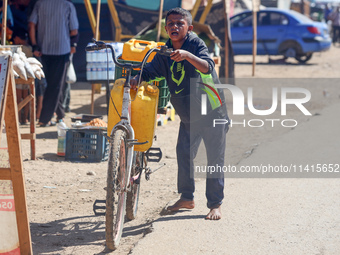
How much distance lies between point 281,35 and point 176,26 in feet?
55.1

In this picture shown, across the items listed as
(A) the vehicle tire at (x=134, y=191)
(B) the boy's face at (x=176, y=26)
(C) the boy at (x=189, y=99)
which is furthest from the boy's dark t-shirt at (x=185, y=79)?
(A) the vehicle tire at (x=134, y=191)

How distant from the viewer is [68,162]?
764 centimetres

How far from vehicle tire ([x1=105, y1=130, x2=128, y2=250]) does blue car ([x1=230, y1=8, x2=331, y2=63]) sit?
56.1ft

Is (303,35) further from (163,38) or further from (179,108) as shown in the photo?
(179,108)

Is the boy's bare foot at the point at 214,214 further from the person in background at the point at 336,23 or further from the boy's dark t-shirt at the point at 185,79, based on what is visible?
the person in background at the point at 336,23

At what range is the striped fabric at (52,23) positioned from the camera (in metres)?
9.48

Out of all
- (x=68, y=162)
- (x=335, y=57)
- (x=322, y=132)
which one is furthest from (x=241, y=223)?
(x=335, y=57)

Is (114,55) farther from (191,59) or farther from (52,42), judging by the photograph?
(52,42)

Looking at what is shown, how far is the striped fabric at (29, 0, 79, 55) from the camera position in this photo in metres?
9.48

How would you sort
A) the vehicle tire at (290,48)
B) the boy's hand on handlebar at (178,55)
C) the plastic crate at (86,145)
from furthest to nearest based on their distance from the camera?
the vehicle tire at (290,48) < the plastic crate at (86,145) < the boy's hand on handlebar at (178,55)

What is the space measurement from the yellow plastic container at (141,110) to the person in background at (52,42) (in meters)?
4.93

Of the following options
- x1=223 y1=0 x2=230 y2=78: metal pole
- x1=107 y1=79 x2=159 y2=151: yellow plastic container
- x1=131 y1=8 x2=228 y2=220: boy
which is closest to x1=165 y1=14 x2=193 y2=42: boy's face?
x1=131 y1=8 x2=228 y2=220: boy

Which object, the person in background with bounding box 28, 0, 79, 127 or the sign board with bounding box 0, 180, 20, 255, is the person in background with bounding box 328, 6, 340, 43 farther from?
the sign board with bounding box 0, 180, 20, 255

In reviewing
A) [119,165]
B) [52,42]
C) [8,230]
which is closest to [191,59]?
[119,165]
